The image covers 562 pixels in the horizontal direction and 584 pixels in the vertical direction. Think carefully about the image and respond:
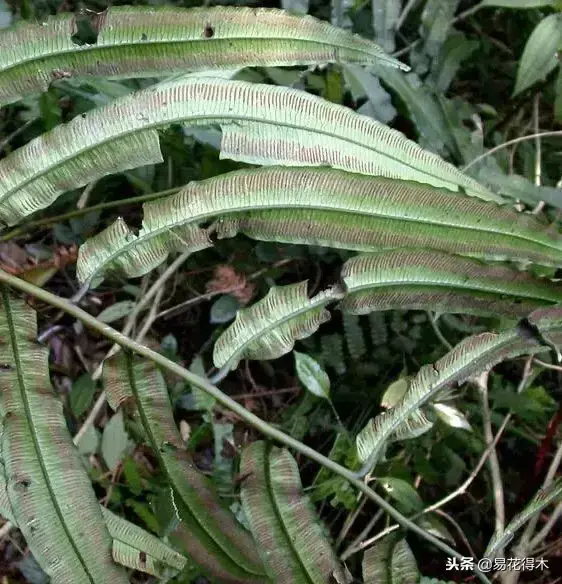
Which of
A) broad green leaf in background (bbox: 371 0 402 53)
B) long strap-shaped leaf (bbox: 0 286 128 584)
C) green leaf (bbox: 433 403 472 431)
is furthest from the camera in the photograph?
broad green leaf in background (bbox: 371 0 402 53)

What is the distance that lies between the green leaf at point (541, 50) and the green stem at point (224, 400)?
0.58 meters

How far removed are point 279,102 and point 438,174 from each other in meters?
0.16

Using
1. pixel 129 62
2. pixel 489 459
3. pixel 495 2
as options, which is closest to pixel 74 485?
pixel 129 62

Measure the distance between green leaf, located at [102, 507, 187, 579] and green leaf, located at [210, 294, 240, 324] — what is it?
0.37 metres

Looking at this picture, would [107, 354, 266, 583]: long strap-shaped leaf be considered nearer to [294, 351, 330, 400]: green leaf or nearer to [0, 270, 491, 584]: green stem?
[0, 270, 491, 584]: green stem

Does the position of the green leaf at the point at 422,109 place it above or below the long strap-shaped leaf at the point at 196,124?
above

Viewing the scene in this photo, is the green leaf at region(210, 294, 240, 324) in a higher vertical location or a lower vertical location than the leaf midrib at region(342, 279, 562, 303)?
higher

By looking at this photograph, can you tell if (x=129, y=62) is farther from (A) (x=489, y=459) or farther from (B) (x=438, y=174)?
(A) (x=489, y=459)

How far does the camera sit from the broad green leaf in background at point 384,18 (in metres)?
0.90

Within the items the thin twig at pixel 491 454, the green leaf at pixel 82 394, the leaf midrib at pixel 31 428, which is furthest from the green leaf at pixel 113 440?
the thin twig at pixel 491 454

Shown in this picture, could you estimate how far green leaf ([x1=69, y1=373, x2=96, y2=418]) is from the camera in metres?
0.90

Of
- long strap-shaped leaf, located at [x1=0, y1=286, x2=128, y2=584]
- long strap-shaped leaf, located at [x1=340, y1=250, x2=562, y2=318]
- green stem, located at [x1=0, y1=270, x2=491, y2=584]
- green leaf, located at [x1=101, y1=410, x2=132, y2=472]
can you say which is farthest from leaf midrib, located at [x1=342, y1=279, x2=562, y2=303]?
green leaf, located at [x1=101, y1=410, x2=132, y2=472]

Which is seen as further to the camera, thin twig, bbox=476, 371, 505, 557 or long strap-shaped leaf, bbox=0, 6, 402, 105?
thin twig, bbox=476, 371, 505, 557

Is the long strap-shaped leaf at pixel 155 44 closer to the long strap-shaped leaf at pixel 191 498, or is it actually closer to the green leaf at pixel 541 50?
the long strap-shaped leaf at pixel 191 498
